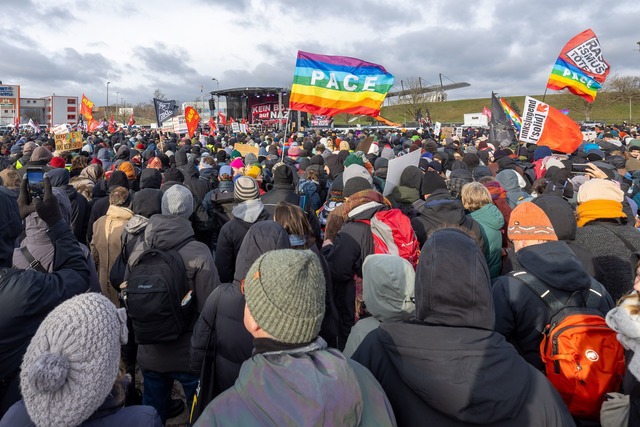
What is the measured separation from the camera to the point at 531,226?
104 inches

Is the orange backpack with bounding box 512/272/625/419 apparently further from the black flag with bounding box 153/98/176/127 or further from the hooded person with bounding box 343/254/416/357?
the black flag with bounding box 153/98/176/127

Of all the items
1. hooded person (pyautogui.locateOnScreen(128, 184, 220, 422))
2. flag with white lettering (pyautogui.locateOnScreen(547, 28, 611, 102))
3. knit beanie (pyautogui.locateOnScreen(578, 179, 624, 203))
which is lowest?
hooded person (pyautogui.locateOnScreen(128, 184, 220, 422))

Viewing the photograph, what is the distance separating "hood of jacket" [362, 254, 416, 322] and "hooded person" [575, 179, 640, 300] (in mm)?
1862

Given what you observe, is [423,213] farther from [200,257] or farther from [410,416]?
[410,416]

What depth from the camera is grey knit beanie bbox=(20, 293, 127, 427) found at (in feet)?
4.19

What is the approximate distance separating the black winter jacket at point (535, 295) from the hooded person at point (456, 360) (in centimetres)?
72

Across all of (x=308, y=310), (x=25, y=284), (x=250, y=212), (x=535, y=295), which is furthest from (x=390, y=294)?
(x=250, y=212)

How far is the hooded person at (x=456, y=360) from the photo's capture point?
1.42 meters

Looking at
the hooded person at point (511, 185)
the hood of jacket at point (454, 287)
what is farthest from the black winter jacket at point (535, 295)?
the hooded person at point (511, 185)

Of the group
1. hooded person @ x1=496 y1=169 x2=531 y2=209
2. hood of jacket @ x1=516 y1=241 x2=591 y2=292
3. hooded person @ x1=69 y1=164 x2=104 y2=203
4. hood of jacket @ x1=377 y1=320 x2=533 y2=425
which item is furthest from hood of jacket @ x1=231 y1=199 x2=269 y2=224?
hooded person @ x1=496 y1=169 x2=531 y2=209

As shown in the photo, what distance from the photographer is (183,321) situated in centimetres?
294

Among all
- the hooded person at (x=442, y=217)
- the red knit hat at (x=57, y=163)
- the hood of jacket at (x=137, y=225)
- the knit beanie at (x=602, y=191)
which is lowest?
the hood of jacket at (x=137, y=225)

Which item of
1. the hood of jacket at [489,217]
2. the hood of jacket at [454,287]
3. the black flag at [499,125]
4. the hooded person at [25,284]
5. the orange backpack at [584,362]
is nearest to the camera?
the hood of jacket at [454,287]

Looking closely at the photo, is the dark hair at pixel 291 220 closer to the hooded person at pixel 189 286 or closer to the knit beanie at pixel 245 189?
the hooded person at pixel 189 286
